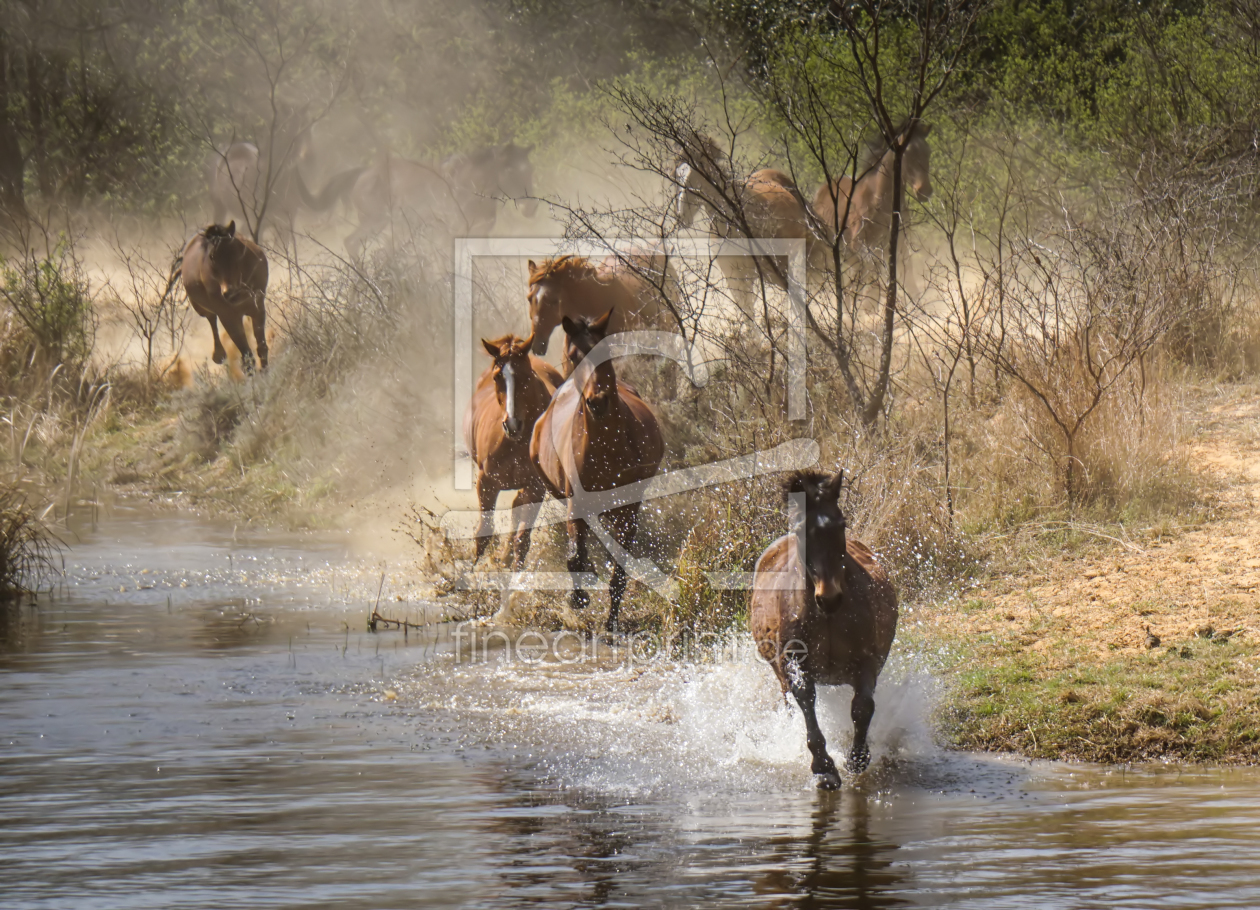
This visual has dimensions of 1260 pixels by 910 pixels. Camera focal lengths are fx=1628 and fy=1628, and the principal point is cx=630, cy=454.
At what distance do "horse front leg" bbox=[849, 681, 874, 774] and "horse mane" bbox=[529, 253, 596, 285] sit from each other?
6.82m

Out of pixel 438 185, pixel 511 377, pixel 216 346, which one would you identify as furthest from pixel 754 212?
pixel 438 185

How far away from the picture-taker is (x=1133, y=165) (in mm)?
16984

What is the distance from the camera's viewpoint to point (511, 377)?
1109 centimetres

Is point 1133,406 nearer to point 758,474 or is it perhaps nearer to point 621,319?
point 758,474

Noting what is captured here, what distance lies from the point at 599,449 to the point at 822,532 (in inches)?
165

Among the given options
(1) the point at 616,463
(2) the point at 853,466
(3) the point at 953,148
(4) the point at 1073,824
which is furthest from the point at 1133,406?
(3) the point at 953,148

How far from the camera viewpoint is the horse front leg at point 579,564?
420 inches

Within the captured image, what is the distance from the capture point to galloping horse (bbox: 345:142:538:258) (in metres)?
26.7

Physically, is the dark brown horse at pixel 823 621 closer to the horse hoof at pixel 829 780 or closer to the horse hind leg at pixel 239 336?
the horse hoof at pixel 829 780

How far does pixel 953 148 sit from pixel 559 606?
11.5m

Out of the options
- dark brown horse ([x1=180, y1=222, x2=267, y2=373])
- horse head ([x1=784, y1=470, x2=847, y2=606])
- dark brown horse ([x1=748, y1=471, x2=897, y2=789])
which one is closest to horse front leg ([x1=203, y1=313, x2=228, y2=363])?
dark brown horse ([x1=180, y1=222, x2=267, y2=373])

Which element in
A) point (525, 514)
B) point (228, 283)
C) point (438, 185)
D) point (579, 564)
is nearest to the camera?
point (579, 564)

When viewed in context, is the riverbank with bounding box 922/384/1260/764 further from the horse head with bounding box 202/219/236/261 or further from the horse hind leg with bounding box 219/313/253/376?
the horse head with bounding box 202/219/236/261

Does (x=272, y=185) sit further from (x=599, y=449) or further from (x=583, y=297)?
(x=599, y=449)
